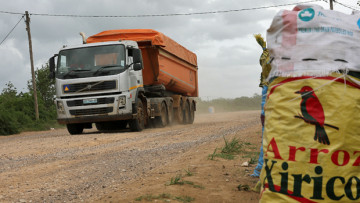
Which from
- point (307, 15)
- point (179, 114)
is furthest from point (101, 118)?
point (307, 15)

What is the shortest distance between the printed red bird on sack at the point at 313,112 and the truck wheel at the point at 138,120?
12.1 m

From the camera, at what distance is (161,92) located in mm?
18031

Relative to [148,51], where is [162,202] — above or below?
below

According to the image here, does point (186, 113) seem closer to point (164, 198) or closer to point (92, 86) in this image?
point (92, 86)

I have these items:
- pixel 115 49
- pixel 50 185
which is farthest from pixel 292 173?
pixel 115 49

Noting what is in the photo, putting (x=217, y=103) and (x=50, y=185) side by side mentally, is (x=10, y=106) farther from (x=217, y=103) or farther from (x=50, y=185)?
(x=217, y=103)

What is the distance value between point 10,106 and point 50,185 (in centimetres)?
2169

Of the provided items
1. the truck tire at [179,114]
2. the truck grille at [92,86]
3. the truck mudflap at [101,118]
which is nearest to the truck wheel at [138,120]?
the truck mudflap at [101,118]

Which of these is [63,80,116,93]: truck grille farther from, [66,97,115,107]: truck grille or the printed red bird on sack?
the printed red bird on sack

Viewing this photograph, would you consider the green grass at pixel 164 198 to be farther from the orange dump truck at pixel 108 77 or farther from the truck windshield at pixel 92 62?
the truck windshield at pixel 92 62

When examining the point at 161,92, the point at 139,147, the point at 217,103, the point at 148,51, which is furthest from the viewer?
the point at 217,103

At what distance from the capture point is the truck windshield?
14.7m

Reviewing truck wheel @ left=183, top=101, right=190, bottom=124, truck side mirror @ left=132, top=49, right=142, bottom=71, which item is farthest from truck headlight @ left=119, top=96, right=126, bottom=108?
truck wheel @ left=183, top=101, right=190, bottom=124

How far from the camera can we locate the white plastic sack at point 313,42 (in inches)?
139
